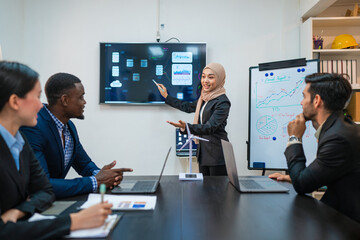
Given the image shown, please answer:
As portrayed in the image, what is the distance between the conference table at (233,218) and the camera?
33.5 inches

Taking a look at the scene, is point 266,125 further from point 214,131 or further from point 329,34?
point 329,34

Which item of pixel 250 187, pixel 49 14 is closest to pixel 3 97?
pixel 250 187

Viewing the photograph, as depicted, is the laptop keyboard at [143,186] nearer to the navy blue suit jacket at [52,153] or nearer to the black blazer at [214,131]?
the navy blue suit jacket at [52,153]

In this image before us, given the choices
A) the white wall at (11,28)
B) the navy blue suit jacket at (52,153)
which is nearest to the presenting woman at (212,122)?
the navy blue suit jacket at (52,153)

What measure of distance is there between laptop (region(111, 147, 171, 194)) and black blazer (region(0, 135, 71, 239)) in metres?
0.36

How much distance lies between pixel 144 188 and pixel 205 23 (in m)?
Result: 2.43

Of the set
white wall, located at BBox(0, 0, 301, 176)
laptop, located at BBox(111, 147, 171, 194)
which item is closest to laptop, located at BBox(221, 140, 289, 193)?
laptop, located at BBox(111, 147, 171, 194)

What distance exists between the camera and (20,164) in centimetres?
100

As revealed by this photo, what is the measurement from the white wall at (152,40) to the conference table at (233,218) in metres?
1.90

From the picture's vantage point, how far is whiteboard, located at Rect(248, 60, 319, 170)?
2.74 meters

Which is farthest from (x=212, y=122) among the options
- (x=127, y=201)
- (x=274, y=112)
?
(x=127, y=201)

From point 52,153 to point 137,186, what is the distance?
0.50 m

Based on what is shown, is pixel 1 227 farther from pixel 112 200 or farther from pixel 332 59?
pixel 332 59

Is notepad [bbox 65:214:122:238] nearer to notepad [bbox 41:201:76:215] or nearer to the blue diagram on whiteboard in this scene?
notepad [bbox 41:201:76:215]
